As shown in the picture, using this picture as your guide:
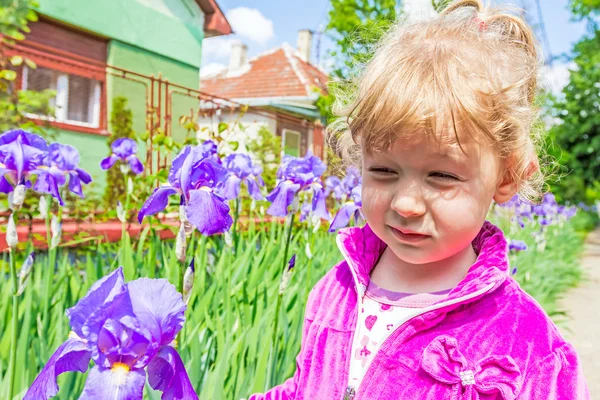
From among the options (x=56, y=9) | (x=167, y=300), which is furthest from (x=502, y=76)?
(x=56, y=9)

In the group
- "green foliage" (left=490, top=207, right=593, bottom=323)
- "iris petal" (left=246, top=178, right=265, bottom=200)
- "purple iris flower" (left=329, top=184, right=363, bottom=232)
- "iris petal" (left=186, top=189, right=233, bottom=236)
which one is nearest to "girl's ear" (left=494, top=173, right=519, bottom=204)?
"iris petal" (left=186, top=189, right=233, bottom=236)

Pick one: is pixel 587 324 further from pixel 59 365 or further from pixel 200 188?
pixel 59 365

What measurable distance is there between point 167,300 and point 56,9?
7028 millimetres

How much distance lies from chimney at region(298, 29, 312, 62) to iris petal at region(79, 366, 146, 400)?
18.6 metres

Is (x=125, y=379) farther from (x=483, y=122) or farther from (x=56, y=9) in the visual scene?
(x=56, y=9)

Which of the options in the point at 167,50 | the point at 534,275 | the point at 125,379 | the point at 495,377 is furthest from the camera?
the point at 167,50

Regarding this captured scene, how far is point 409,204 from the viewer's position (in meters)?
0.97

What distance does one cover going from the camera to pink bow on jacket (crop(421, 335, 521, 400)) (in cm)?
91

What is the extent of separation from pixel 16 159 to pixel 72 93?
19.5ft

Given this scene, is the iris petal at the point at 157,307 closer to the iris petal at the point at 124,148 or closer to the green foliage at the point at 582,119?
the iris petal at the point at 124,148

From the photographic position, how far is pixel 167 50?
8492 mm

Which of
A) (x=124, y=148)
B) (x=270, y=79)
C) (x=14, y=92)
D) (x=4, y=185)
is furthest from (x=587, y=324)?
(x=270, y=79)

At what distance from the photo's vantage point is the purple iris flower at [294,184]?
2013 mm

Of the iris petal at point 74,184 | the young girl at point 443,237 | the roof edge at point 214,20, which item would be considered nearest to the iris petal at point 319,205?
the iris petal at point 74,184
